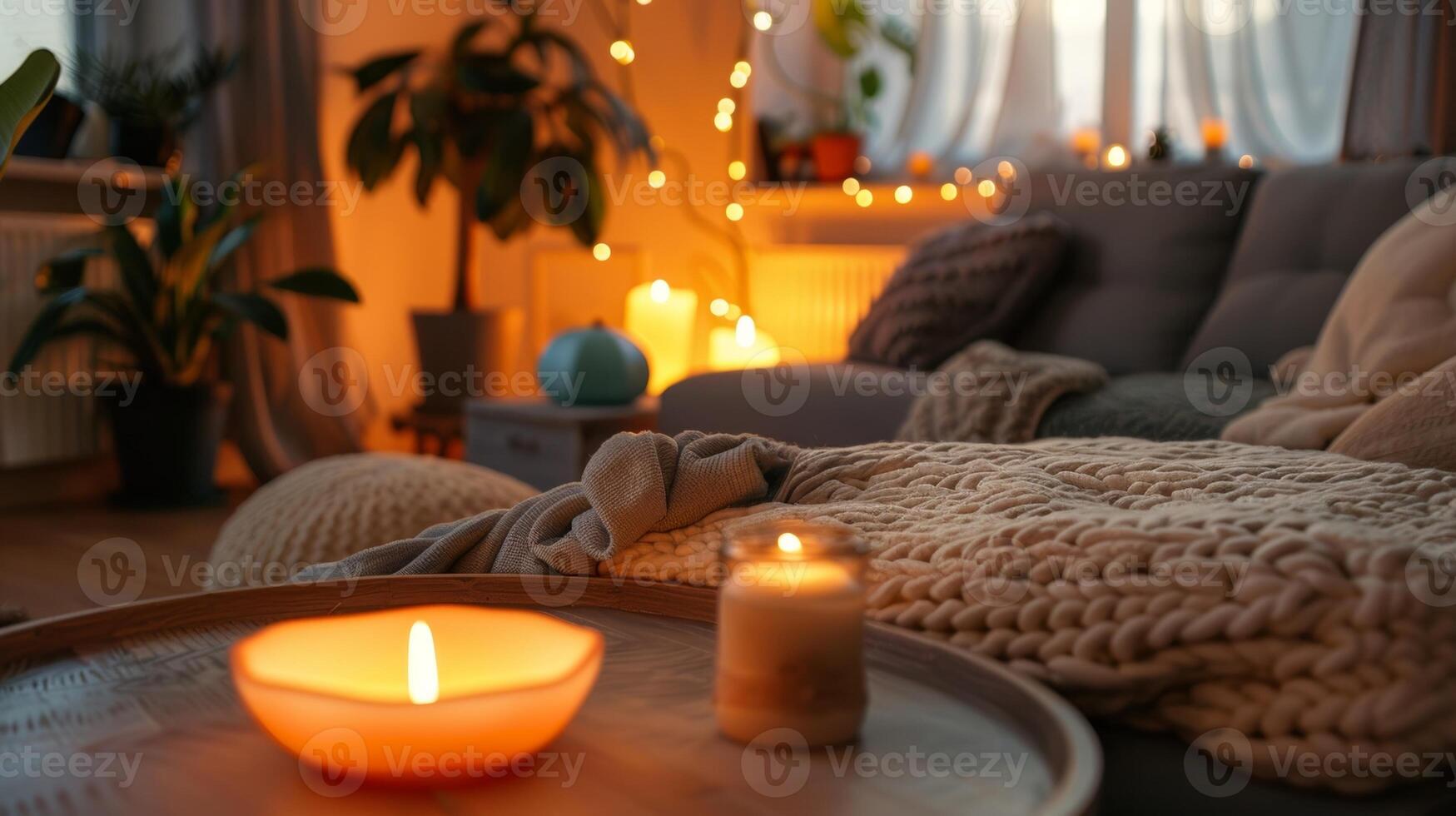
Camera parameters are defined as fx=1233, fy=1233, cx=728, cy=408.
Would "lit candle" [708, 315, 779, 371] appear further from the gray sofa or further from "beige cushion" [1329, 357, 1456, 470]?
"beige cushion" [1329, 357, 1456, 470]

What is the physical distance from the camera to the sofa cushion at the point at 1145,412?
1745 mm

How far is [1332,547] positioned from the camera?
55 centimetres

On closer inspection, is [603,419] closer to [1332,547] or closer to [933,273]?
[933,273]

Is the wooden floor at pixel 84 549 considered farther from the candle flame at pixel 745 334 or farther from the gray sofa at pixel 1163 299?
the candle flame at pixel 745 334

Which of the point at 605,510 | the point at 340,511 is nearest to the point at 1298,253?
the point at 340,511

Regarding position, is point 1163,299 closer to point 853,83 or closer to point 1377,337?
point 1377,337

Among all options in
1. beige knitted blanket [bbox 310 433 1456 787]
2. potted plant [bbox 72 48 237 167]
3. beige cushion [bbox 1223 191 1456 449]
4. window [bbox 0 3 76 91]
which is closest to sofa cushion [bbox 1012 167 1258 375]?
beige cushion [bbox 1223 191 1456 449]

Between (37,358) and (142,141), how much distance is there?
608mm

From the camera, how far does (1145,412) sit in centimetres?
181

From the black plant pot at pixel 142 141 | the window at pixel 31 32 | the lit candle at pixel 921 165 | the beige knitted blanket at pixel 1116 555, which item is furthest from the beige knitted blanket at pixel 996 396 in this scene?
the window at pixel 31 32

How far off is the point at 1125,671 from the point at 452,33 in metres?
3.87

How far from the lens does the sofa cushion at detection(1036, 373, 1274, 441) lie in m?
1.75

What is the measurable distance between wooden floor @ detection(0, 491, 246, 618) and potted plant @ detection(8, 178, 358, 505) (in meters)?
0.12

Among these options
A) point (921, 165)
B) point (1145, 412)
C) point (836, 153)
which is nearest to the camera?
point (1145, 412)
